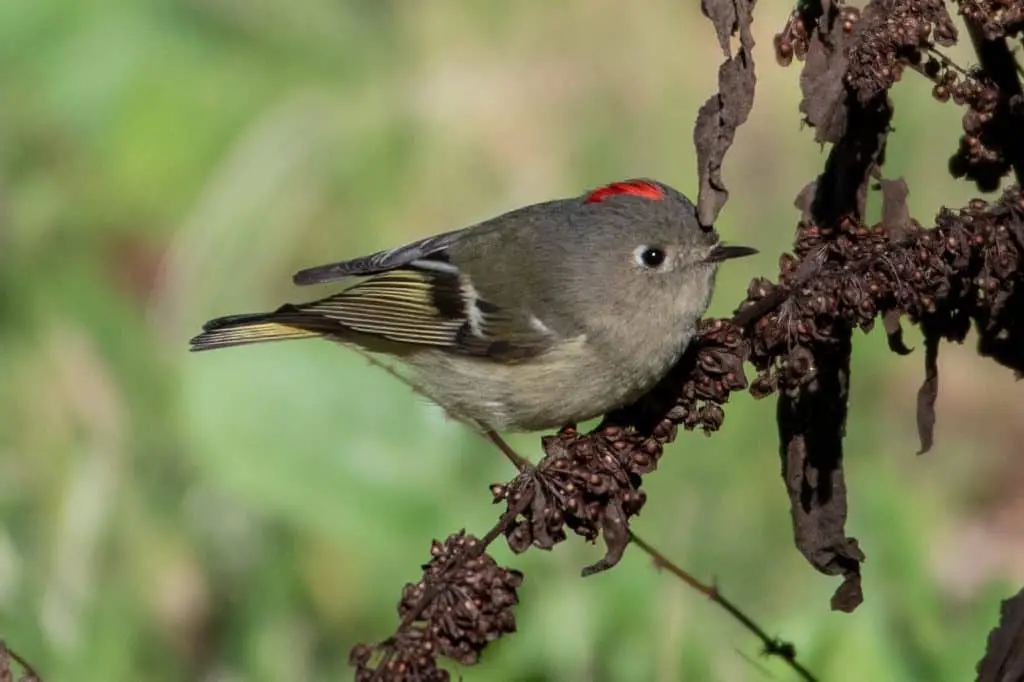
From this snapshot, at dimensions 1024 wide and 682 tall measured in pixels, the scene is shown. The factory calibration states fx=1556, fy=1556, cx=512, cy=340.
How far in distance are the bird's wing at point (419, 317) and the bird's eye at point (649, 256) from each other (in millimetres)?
279

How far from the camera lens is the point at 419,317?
3.56m

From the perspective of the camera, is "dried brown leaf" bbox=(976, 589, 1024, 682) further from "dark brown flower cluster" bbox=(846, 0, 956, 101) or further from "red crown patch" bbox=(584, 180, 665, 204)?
"red crown patch" bbox=(584, 180, 665, 204)

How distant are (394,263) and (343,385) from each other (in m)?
0.57

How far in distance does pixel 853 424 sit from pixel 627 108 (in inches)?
63.6

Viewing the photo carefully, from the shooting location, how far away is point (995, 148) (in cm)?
230

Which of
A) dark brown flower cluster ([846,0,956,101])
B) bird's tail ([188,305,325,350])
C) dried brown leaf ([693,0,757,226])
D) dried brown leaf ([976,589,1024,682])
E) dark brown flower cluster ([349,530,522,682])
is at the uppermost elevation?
bird's tail ([188,305,325,350])

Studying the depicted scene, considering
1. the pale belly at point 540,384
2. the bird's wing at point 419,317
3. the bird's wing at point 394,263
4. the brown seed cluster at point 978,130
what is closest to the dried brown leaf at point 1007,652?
the brown seed cluster at point 978,130

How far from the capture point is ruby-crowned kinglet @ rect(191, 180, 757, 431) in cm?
306

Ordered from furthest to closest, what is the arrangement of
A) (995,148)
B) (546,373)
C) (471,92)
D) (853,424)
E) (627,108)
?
(471,92) → (627,108) → (853,424) → (546,373) → (995,148)

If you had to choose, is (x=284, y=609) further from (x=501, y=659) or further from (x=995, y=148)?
(x=995, y=148)

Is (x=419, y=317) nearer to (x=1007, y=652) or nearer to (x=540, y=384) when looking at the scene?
(x=540, y=384)

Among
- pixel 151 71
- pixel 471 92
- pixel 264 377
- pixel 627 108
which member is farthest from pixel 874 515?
pixel 151 71

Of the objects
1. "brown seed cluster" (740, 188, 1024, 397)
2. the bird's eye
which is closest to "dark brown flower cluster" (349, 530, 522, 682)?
"brown seed cluster" (740, 188, 1024, 397)

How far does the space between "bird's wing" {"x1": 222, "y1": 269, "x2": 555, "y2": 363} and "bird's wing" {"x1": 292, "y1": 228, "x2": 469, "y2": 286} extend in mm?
30
